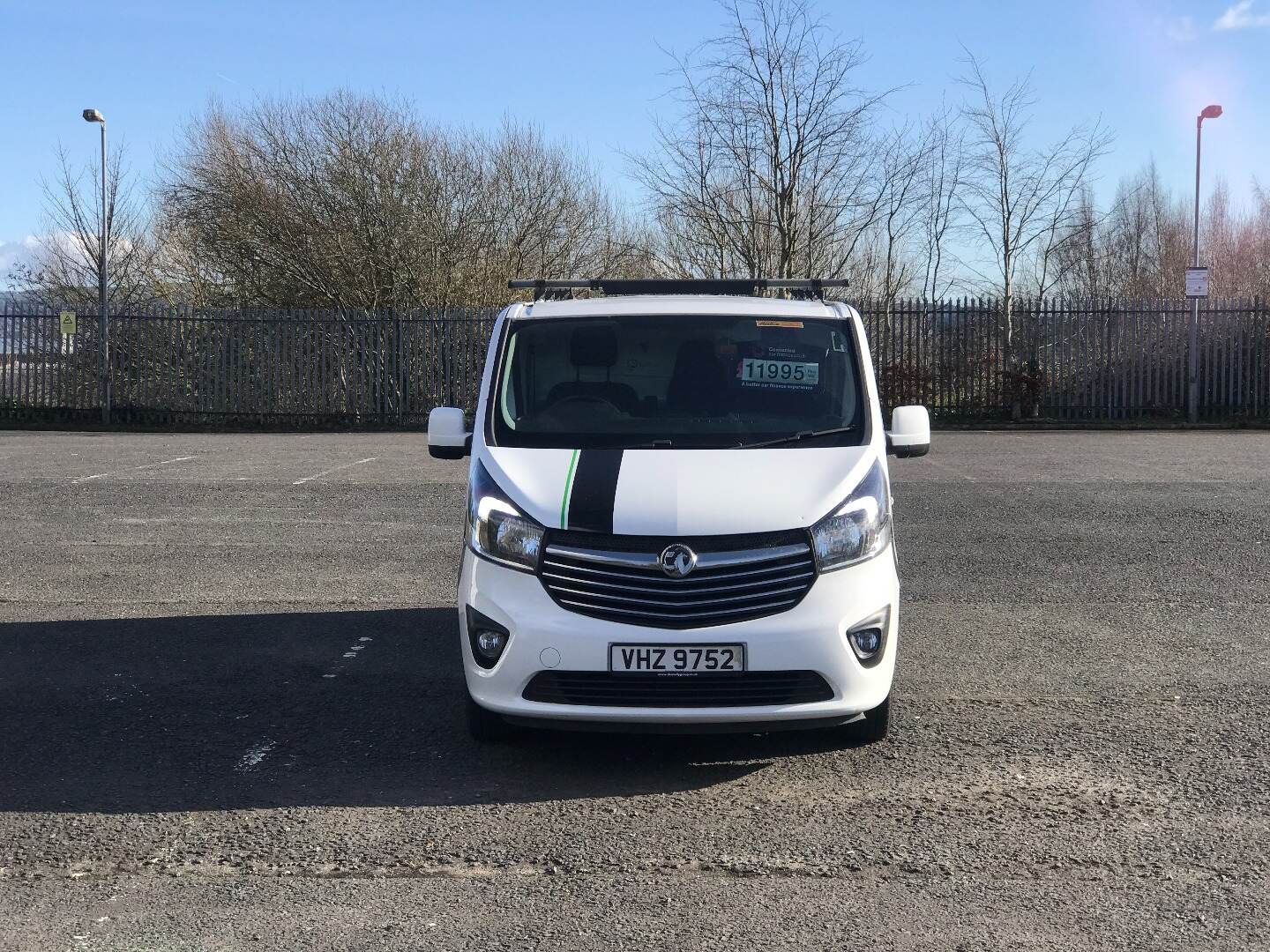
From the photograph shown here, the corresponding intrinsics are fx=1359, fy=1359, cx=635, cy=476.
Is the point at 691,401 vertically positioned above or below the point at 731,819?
above

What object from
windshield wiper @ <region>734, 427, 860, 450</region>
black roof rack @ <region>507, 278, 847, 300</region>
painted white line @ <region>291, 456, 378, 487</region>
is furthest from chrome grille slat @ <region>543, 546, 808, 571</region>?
painted white line @ <region>291, 456, 378, 487</region>

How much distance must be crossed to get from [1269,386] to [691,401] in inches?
901

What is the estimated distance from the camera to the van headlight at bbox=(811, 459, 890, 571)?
4910mm

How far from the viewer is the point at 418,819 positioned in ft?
14.6

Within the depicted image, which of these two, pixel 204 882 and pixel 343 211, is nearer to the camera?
pixel 204 882

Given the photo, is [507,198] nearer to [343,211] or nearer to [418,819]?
[343,211]

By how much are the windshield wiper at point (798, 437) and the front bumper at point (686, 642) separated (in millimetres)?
739

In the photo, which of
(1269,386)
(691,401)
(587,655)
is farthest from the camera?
(1269,386)

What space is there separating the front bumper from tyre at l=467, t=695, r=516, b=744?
30 cm

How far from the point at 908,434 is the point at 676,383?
1052 mm

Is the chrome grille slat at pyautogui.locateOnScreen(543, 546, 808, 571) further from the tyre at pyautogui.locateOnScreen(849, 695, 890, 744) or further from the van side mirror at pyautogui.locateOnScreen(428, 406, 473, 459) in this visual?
the van side mirror at pyautogui.locateOnScreen(428, 406, 473, 459)

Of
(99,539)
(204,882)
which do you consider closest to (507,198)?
(99,539)

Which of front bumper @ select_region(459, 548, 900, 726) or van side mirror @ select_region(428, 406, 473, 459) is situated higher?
van side mirror @ select_region(428, 406, 473, 459)

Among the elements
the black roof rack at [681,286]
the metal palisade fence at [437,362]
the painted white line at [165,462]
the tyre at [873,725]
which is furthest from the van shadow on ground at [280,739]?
the metal palisade fence at [437,362]
